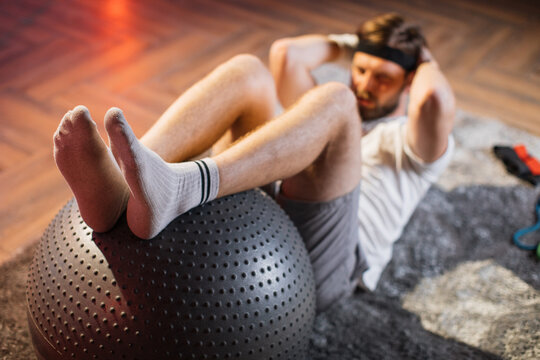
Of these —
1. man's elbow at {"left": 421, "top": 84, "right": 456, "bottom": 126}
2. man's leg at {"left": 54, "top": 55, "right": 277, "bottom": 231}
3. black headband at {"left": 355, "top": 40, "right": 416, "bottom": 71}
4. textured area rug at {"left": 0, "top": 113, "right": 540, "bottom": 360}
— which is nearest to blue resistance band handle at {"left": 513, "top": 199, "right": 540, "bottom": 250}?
textured area rug at {"left": 0, "top": 113, "right": 540, "bottom": 360}

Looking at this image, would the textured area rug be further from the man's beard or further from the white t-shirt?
the man's beard

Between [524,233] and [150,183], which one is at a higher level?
[150,183]

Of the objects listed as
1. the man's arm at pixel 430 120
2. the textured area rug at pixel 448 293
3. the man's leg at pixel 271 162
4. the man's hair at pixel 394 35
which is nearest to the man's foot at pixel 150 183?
the man's leg at pixel 271 162

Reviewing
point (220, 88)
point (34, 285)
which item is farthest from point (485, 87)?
point (34, 285)

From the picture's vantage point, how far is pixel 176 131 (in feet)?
4.49

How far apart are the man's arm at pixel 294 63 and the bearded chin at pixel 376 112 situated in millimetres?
229

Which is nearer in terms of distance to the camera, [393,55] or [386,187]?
[386,187]

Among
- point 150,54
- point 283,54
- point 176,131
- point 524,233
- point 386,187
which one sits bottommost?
point 524,233

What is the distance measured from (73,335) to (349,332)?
0.76 metres

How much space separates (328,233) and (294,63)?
737 millimetres

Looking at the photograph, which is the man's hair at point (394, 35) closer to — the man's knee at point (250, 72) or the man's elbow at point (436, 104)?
the man's elbow at point (436, 104)

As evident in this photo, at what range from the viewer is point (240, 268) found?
1.09 m

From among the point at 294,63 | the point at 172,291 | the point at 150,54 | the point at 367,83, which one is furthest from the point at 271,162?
the point at 150,54

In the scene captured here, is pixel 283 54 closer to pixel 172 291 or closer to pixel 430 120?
pixel 430 120
